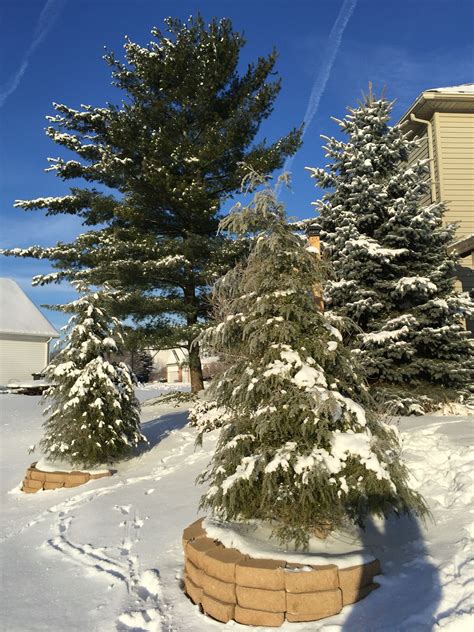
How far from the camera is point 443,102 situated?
13.8 metres

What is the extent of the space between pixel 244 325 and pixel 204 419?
127 centimetres

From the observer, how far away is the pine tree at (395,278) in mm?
9156

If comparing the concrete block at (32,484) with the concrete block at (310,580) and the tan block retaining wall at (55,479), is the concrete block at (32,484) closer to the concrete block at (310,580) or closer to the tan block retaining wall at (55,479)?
the tan block retaining wall at (55,479)

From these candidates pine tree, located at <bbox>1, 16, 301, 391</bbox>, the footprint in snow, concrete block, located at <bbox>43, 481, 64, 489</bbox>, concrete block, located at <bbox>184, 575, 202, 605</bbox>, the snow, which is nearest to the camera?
the snow

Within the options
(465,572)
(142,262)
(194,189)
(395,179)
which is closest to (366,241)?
(395,179)

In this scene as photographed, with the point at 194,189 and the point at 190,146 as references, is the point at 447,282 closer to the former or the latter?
the point at 194,189

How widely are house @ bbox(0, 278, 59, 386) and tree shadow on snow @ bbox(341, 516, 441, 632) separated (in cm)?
2710

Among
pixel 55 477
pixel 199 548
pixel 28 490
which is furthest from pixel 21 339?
pixel 199 548

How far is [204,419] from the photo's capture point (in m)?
5.21

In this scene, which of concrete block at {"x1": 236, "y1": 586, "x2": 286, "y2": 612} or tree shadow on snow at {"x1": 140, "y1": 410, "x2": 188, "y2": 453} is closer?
concrete block at {"x1": 236, "y1": 586, "x2": 286, "y2": 612}

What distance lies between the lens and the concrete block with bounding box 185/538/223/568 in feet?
12.2

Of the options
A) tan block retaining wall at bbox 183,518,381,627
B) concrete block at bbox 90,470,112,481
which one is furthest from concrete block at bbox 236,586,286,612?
concrete block at bbox 90,470,112,481

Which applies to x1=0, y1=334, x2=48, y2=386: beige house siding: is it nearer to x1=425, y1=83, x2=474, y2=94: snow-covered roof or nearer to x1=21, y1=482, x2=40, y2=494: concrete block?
x1=21, y1=482, x2=40, y2=494: concrete block

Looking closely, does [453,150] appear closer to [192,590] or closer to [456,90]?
[456,90]
